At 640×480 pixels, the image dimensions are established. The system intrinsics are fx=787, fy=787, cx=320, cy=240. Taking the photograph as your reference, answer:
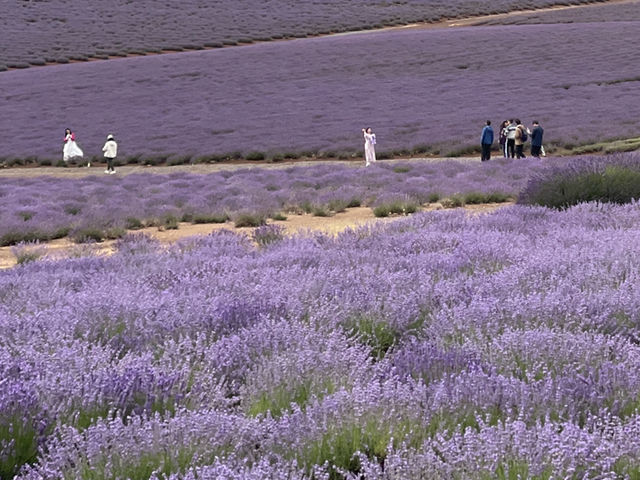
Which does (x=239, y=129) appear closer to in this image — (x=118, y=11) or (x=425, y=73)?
(x=425, y=73)

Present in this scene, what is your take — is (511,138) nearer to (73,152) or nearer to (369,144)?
(369,144)

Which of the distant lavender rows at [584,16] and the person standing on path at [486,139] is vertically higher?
the distant lavender rows at [584,16]

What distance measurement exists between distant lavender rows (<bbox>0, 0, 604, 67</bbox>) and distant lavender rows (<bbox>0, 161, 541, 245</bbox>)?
130 ft

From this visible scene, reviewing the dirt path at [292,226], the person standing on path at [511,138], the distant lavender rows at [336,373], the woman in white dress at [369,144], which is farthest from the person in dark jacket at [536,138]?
the distant lavender rows at [336,373]

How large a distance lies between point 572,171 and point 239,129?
21862mm

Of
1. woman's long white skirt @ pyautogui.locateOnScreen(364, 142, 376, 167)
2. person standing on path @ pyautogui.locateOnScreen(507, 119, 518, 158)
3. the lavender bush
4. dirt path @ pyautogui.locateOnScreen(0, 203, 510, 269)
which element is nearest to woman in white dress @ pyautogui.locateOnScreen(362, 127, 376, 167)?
woman's long white skirt @ pyautogui.locateOnScreen(364, 142, 376, 167)

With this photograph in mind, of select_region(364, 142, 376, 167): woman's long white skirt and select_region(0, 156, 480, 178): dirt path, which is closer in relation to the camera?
select_region(364, 142, 376, 167): woman's long white skirt

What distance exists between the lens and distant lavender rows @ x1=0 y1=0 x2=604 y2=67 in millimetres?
60906

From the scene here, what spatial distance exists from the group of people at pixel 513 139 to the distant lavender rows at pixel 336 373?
17.6 meters

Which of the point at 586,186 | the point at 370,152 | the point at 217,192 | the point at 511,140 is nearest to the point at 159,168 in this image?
the point at 370,152

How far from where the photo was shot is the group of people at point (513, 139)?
22.9 metres

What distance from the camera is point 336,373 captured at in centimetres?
336

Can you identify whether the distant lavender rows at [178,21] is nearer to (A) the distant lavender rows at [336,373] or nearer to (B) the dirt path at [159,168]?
(B) the dirt path at [159,168]

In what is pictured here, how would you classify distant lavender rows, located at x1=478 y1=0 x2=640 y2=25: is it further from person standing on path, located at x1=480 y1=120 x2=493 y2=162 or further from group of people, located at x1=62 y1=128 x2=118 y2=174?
group of people, located at x1=62 y1=128 x2=118 y2=174
